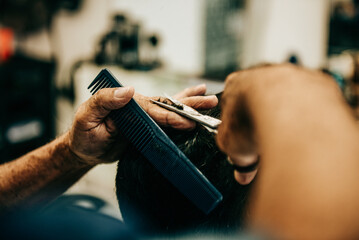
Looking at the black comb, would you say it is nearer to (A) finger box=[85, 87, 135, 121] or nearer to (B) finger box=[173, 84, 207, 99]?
(A) finger box=[85, 87, 135, 121]

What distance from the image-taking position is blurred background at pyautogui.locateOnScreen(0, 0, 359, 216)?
9.02ft

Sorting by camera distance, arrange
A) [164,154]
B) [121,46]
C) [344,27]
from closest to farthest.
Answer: [164,154] → [121,46] → [344,27]

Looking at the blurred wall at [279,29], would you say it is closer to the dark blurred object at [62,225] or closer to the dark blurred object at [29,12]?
the dark blurred object at [29,12]

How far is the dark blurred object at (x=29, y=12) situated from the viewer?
10.1 ft

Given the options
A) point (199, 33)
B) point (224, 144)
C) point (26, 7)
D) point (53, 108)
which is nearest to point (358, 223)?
point (224, 144)

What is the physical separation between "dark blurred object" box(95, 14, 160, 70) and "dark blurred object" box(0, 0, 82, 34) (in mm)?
871

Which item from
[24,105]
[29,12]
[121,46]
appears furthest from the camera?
[29,12]

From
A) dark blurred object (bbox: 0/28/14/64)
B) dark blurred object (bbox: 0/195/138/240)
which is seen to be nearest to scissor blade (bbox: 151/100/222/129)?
dark blurred object (bbox: 0/195/138/240)

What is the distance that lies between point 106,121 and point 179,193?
0.30 m

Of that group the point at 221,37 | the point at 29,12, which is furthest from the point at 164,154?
the point at 29,12

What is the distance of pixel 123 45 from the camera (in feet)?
8.77

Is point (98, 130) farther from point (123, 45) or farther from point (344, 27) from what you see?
point (344, 27)

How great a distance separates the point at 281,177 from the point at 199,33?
2927mm

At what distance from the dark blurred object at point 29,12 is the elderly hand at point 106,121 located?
291 cm
